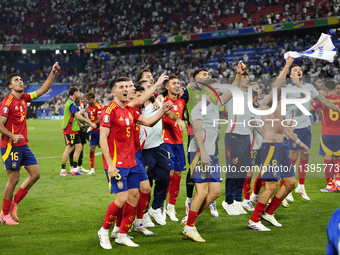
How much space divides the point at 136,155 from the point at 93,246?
1394 mm

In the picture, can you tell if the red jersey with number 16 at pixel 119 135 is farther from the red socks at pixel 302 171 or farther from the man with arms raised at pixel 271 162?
the red socks at pixel 302 171

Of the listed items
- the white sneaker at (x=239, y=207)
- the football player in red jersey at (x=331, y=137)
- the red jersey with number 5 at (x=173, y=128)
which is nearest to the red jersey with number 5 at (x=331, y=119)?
the football player in red jersey at (x=331, y=137)

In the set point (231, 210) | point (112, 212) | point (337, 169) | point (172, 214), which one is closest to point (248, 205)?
point (231, 210)

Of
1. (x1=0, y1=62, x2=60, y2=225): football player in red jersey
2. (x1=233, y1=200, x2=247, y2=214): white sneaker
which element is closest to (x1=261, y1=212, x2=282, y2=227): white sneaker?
(x1=233, y1=200, x2=247, y2=214): white sneaker

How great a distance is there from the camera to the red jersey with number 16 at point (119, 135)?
502cm

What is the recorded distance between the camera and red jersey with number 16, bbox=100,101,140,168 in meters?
5.02

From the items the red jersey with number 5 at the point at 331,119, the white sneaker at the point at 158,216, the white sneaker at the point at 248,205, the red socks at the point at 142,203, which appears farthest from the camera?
the red jersey with number 5 at the point at 331,119

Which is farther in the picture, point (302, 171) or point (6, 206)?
Answer: point (302, 171)

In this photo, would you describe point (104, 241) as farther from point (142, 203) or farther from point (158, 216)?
point (158, 216)

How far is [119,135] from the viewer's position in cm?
508

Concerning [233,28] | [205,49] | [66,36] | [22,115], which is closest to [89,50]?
[66,36]

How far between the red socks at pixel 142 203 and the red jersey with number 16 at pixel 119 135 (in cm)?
75

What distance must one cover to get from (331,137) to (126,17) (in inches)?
1868

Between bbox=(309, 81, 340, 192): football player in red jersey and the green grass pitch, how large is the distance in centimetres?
42
